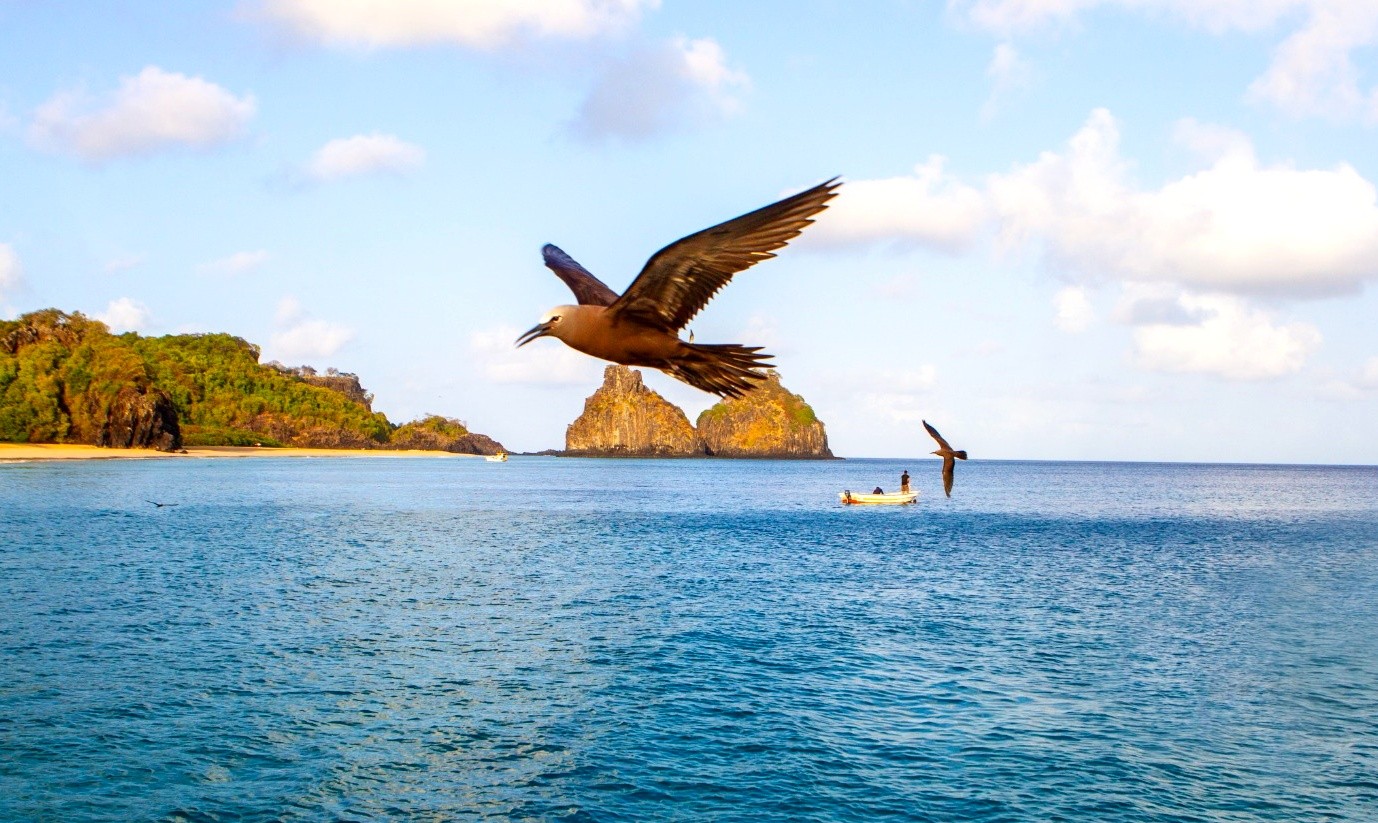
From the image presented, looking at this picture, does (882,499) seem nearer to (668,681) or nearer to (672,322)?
(668,681)

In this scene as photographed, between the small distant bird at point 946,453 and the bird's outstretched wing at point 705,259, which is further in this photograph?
the small distant bird at point 946,453

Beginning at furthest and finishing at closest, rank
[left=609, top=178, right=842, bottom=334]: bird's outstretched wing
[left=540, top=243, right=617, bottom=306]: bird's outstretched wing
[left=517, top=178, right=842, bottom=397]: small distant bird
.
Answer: [left=540, top=243, right=617, bottom=306]: bird's outstretched wing → [left=517, top=178, right=842, bottom=397]: small distant bird → [left=609, top=178, right=842, bottom=334]: bird's outstretched wing

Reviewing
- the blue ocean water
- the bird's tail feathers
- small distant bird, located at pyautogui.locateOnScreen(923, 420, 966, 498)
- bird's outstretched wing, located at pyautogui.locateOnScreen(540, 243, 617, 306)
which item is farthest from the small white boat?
the bird's tail feathers

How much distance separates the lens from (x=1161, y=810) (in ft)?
70.3

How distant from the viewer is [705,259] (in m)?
6.12

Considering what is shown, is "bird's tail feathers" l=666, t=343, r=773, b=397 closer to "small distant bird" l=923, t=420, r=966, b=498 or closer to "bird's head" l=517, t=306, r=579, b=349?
"bird's head" l=517, t=306, r=579, b=349

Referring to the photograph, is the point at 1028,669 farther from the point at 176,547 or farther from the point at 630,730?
the point at 176,547

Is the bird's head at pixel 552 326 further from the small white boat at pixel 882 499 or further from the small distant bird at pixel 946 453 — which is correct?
the small white boat at pixel 882 499

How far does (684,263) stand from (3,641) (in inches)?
1404

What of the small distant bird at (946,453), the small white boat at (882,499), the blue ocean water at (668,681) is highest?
the small distant bird at (946,453)

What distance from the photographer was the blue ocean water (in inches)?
858

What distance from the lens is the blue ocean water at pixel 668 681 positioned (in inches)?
858

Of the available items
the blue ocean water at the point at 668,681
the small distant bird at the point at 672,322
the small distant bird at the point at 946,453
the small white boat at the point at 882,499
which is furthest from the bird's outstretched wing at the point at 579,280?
the small white boat at the point at 882,499

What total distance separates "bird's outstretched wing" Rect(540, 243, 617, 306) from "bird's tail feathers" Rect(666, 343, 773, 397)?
130 cm
